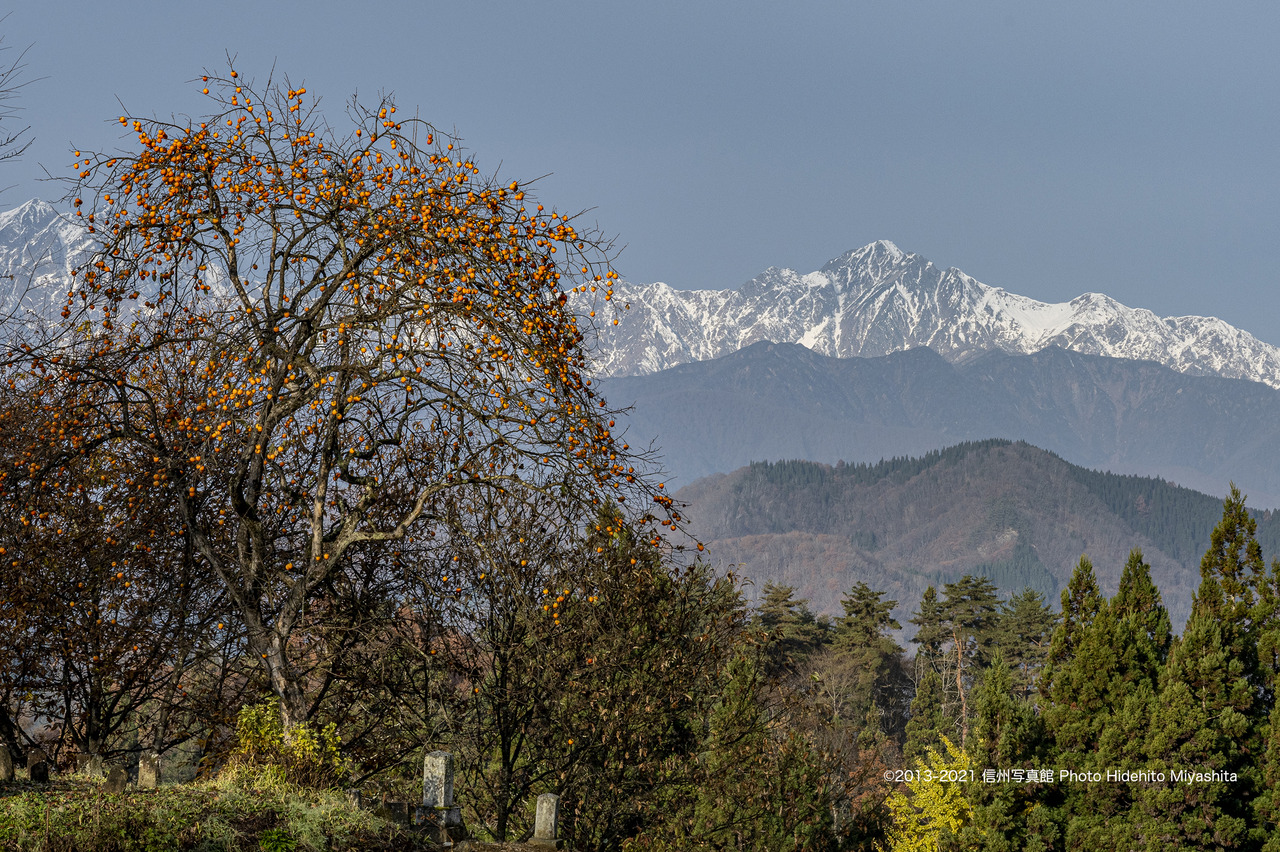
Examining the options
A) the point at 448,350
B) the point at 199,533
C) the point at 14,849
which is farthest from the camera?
the point at 199,533

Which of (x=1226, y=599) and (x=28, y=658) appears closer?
(x=28, y=658)

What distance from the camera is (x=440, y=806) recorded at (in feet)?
33.5

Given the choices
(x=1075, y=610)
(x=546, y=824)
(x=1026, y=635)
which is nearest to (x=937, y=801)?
(x=1075, y=610)

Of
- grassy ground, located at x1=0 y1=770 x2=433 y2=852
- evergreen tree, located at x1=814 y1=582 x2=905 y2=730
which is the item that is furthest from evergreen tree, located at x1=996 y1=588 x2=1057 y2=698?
grassy ground, located at x1=0 y1=770 x2=433 y2=852

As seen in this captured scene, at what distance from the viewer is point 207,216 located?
1095 centimetres

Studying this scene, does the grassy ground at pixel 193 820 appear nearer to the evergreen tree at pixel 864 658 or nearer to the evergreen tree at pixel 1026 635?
the evergreen tree at pixel 864 658

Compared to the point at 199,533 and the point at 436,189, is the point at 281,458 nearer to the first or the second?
the point at 199,533

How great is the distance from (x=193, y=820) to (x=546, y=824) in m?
4.05

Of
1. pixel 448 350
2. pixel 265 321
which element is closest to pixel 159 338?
pixel 265 321

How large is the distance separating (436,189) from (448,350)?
5.45ft

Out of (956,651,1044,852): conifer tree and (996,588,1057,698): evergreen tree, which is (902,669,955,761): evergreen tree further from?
(956,651,1044,852): conifer tree

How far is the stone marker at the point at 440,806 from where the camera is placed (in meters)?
9.93

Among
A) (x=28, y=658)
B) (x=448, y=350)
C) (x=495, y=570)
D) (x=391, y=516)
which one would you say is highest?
(x=448, y=350)

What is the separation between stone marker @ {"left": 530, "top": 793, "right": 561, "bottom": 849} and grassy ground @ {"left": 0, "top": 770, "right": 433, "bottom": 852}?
1652 millimetres
